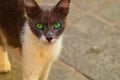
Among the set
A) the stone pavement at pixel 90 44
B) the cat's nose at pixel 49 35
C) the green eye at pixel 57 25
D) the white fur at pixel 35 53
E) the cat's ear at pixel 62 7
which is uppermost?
the cat's ear at pixel 62 7

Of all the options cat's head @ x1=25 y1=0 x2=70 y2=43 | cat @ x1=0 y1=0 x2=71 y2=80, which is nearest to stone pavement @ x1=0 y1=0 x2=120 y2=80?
cat @ x1=0 y1=0 x2=71 y2=80

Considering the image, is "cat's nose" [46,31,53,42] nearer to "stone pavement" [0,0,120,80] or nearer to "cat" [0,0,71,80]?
"cat" [0,0,71,80]

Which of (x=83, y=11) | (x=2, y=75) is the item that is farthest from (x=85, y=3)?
(x=2, y=75)

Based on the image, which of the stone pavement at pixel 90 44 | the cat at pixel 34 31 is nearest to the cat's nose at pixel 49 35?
the cat at pixel 34 31

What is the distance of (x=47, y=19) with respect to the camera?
159 centimetres

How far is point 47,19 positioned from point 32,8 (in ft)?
0.31

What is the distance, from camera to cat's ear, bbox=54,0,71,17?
161cm

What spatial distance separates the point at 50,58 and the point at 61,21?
24cm

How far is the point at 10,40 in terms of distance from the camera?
1.87 metres

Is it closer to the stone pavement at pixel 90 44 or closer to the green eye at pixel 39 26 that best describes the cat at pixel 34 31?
the green eye at pixel 39 26

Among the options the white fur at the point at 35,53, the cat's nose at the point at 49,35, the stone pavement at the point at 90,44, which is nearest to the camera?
the cat's nose at the point at 49,35

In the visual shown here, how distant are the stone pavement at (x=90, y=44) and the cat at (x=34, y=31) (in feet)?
1.05

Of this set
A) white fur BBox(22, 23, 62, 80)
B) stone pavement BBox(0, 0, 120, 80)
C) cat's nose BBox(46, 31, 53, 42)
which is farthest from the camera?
stone pavement BBox(0, 0, 120, 80)

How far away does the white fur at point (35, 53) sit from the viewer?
5.61ft
